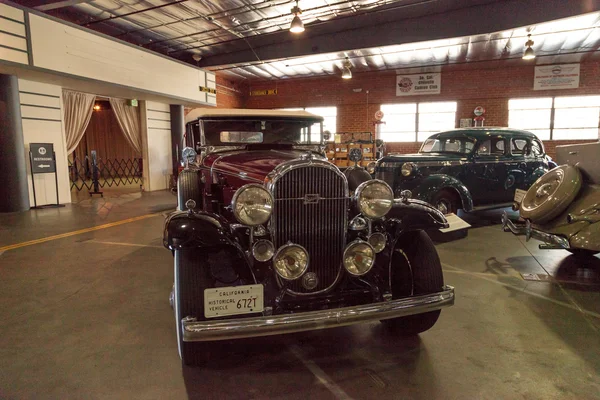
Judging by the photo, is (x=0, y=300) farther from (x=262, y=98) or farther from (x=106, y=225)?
(x=262, y=98)

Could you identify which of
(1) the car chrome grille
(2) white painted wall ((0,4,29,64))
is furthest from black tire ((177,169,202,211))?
(2) white painted wall ((0,4,29,64))

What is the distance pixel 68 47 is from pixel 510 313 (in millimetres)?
8634

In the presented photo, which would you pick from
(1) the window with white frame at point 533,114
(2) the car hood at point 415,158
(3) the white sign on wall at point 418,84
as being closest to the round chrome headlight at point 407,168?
(2) the car hood at point 415,158

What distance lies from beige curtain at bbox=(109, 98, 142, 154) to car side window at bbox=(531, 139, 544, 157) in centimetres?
1007

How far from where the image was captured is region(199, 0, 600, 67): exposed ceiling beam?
23.0 feet

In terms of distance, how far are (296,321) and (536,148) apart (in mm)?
6578

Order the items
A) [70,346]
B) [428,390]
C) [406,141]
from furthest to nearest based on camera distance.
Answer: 1. [406,141]
2. [70,346]
3. [428,390]

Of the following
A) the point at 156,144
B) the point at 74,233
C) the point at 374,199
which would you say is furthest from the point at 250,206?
the point at 156,144

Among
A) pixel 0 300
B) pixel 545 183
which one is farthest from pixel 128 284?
pixel 545 183

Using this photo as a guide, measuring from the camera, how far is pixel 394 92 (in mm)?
13156

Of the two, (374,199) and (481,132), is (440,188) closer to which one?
(481,132)

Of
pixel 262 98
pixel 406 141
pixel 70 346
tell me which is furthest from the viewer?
pixel 262 98

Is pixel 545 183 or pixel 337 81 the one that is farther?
pixel 337 81

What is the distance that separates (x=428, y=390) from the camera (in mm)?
1903
